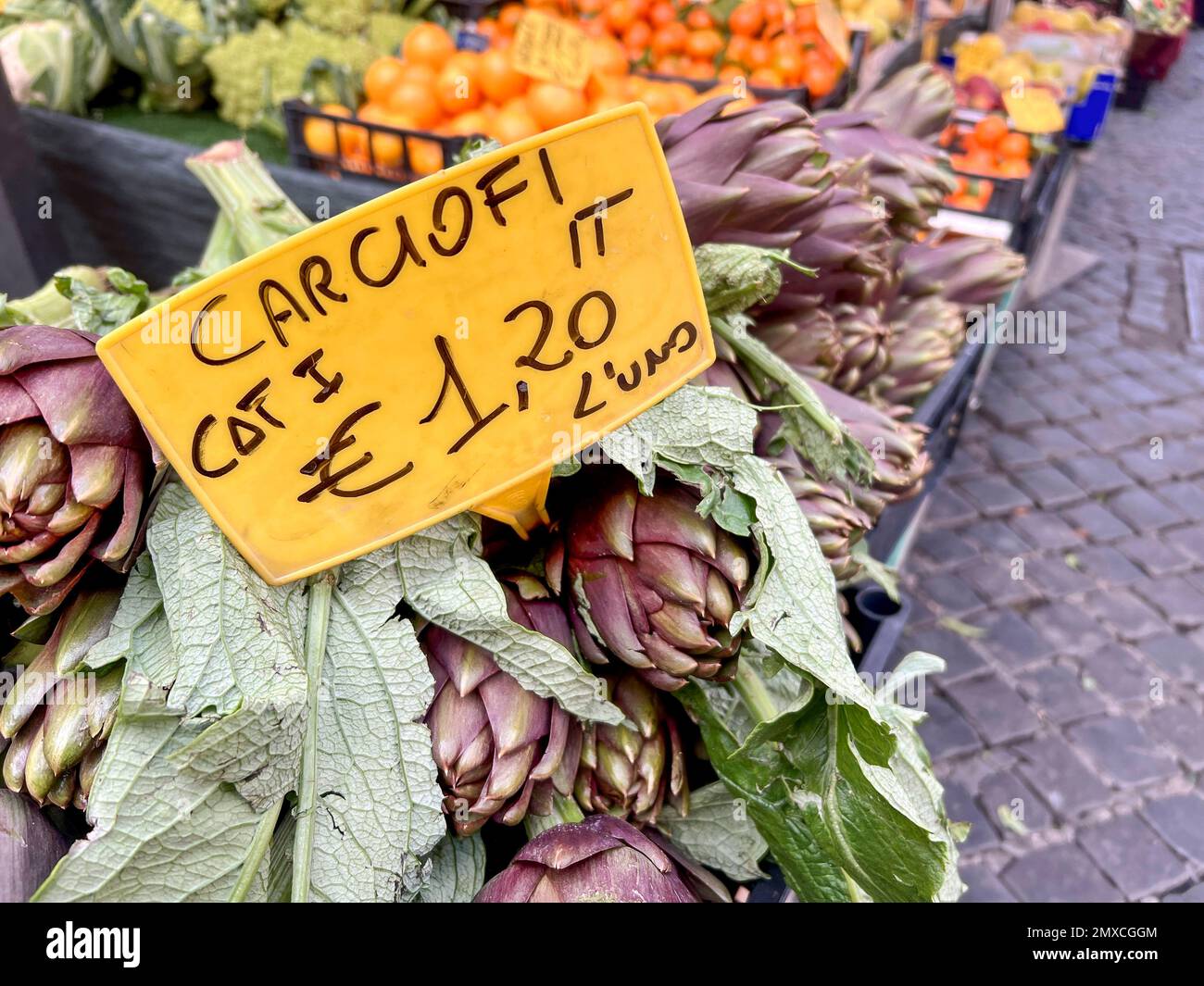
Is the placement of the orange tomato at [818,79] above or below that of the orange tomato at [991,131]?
above

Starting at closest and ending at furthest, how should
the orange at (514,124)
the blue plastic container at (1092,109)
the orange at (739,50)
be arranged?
the orange at (514,124) → the orange at (739,50) → the blue plastic container at (1092,109)

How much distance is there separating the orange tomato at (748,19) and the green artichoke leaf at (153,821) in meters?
2.49

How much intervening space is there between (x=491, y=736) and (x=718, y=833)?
0.28 m

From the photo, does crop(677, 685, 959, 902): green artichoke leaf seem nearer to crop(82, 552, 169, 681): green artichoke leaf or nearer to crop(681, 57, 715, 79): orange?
crop(82, 552, 169, 681): green artichoke leaf

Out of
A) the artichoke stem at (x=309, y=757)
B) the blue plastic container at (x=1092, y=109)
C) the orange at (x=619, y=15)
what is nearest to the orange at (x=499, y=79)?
the orange at (x=619, y=15)

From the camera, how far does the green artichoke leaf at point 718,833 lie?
0.85 meters

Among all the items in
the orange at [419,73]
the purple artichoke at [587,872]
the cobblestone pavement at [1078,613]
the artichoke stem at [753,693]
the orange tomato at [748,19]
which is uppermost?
the orange tomato at [748,19]

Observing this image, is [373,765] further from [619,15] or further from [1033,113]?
[1033,113]

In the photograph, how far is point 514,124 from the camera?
1.69 m

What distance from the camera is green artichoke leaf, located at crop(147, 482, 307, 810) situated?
62 centimetres

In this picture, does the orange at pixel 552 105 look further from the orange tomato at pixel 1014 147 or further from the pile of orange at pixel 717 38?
the orange tomato at pixel 1014 147

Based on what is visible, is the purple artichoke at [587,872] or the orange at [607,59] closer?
the purple artichoke at [587,872]

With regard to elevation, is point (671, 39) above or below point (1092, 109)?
above

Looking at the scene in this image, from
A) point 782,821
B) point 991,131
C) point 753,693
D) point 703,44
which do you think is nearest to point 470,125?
point 703,44
